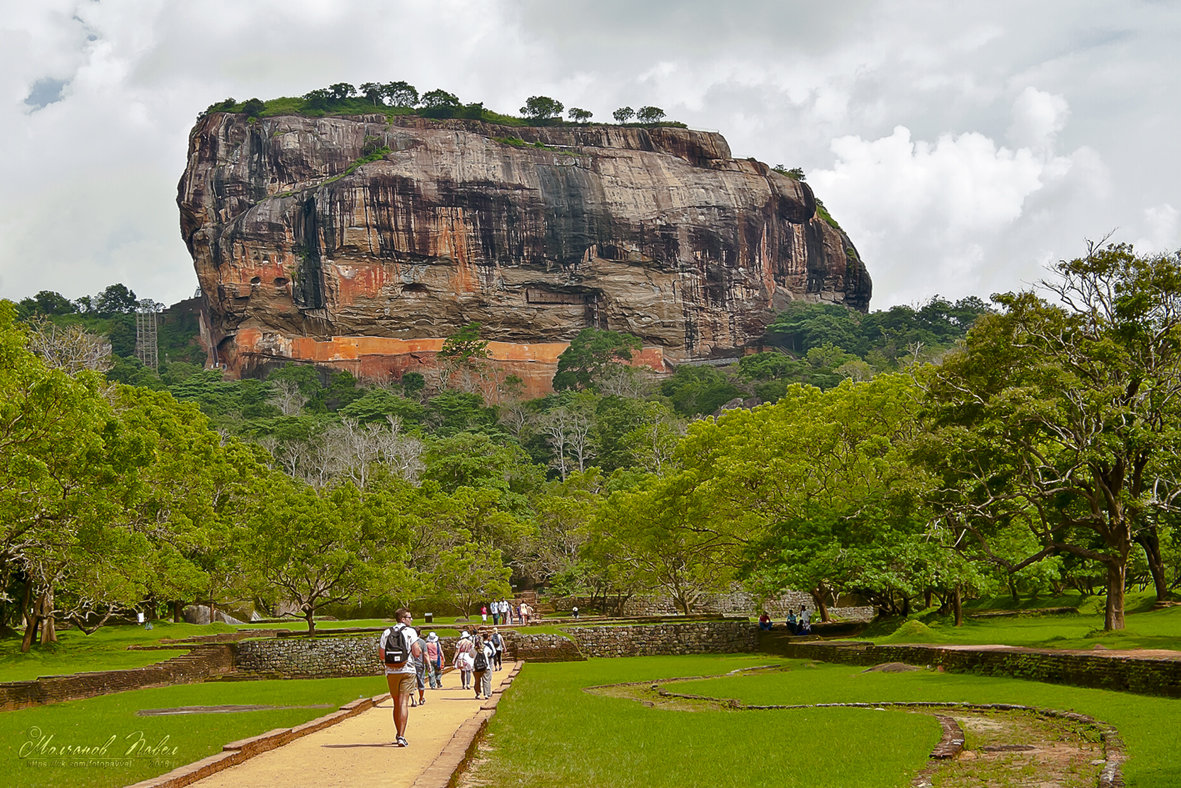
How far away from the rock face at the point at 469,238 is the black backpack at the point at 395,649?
86.0 meters

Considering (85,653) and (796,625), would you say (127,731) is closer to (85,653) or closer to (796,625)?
(85,653)

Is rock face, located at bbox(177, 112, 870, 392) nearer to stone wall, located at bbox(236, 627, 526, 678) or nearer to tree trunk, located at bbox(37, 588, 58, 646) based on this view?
tree trunk, located at bbox(37, 588, 58, 646)

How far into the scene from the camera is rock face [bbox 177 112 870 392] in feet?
310

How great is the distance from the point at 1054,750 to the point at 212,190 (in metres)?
100.0

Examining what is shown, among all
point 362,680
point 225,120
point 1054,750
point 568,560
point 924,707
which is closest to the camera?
point 1054,750

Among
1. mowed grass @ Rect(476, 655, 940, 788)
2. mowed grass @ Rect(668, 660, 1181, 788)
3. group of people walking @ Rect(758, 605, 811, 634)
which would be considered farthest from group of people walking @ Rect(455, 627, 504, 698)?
group of people walking @ Rect(758, 605, 811, 634)

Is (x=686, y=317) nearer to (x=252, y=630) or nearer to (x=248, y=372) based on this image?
(x=248, y=372)

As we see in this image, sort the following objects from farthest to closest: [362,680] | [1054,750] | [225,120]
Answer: [225,120] < [362,680] < [1054,750]

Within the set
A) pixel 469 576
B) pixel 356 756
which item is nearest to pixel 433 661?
pixel 356 756

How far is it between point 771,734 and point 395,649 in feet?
15.3

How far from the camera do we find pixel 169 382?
93.3 meters

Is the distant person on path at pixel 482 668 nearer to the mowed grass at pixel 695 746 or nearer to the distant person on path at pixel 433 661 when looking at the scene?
the mowed grass at pixel 695 746

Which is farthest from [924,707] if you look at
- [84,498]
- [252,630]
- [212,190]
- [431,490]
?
[212,190]

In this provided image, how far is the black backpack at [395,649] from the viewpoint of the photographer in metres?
11.1
